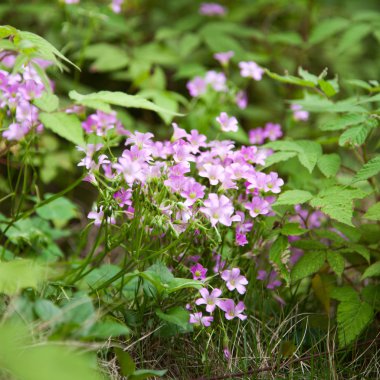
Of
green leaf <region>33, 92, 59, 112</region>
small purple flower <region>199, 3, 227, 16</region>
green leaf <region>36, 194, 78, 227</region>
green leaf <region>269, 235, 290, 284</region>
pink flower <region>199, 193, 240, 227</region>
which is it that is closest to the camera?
pink flower <region>199, 193, 240, 227</region>

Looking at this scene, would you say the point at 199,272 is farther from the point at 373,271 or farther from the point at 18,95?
the point at 18,95

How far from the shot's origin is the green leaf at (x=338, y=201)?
1.60 m

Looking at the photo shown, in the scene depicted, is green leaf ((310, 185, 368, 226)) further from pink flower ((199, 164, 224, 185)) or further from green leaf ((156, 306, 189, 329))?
green leaf ((156, 306, 189, 329))

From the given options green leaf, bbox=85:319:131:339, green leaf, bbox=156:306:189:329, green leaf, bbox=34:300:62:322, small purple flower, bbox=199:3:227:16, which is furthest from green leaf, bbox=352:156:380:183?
small purple flower, bbox=199:3:227:16

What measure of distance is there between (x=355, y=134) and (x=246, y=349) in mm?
724

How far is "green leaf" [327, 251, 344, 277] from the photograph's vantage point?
1729 millimetres

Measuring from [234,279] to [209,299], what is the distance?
0.33 ft

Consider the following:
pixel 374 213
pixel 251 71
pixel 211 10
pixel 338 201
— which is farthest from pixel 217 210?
pixel 211 10

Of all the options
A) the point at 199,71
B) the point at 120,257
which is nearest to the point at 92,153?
the point at 120,257

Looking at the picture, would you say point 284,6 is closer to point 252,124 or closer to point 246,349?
point 252,124

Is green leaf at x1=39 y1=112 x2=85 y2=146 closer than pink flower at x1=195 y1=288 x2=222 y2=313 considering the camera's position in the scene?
No

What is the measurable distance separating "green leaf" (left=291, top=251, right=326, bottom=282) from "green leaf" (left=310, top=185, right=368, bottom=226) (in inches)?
7.8

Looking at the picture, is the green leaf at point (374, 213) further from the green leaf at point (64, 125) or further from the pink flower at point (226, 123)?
the green leaf at point (64, 125)

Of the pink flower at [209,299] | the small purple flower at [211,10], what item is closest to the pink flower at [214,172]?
the pink flower at [209,299]
